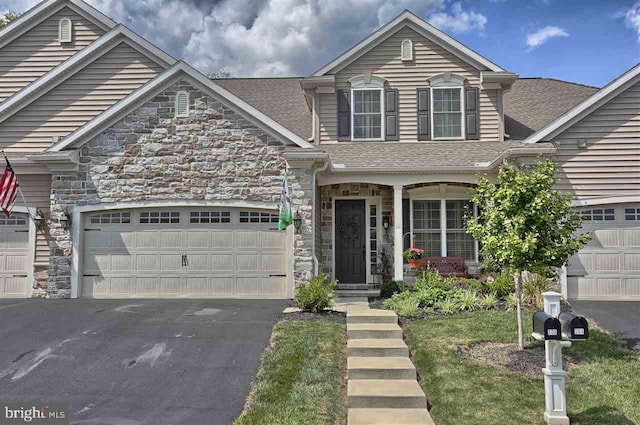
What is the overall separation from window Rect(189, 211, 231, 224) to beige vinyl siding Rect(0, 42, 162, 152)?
482 centimetres

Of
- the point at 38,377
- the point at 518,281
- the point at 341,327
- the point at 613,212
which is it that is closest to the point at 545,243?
the point at 518,281

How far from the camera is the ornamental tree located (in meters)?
6.62

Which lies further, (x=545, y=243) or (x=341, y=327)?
(x=341, y=327)

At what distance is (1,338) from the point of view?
7648 millimetres

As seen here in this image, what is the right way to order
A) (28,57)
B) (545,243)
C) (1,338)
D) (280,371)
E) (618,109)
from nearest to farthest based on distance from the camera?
(280,371), (545,243), (1,338), (618,109), (28,57)

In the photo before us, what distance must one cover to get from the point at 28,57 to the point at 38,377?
38.5 ft

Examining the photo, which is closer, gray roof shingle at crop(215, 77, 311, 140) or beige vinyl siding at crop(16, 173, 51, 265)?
beige vinyl siding at crop(16, 173, 51, 265)

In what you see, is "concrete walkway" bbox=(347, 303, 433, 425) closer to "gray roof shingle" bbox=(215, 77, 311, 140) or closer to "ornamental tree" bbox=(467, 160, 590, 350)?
"ornamental tree" bbox=(467, 160, 590, 350)

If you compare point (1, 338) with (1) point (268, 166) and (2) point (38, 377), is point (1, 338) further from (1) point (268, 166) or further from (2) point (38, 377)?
(1) point (268, 166)

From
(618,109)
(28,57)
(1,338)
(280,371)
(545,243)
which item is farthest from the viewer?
(28,57)

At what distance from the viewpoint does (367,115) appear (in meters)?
12.9

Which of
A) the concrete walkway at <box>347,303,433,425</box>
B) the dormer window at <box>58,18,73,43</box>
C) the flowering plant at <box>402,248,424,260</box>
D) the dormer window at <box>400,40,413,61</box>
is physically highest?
the dormer window at <box>58,18,73,43</box>

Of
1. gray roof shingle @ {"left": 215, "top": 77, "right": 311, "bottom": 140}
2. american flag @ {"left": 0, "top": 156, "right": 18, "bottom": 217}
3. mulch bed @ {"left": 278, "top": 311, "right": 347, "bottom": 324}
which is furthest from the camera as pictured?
gray roof shingle @ {"left": 215, "top": 77, "right": 311, "bottom": 140}

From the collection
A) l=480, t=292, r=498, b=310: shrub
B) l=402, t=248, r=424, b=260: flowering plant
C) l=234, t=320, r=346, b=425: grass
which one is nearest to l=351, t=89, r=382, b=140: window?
l=402, t=248, r=424, b=260: flowering plant
